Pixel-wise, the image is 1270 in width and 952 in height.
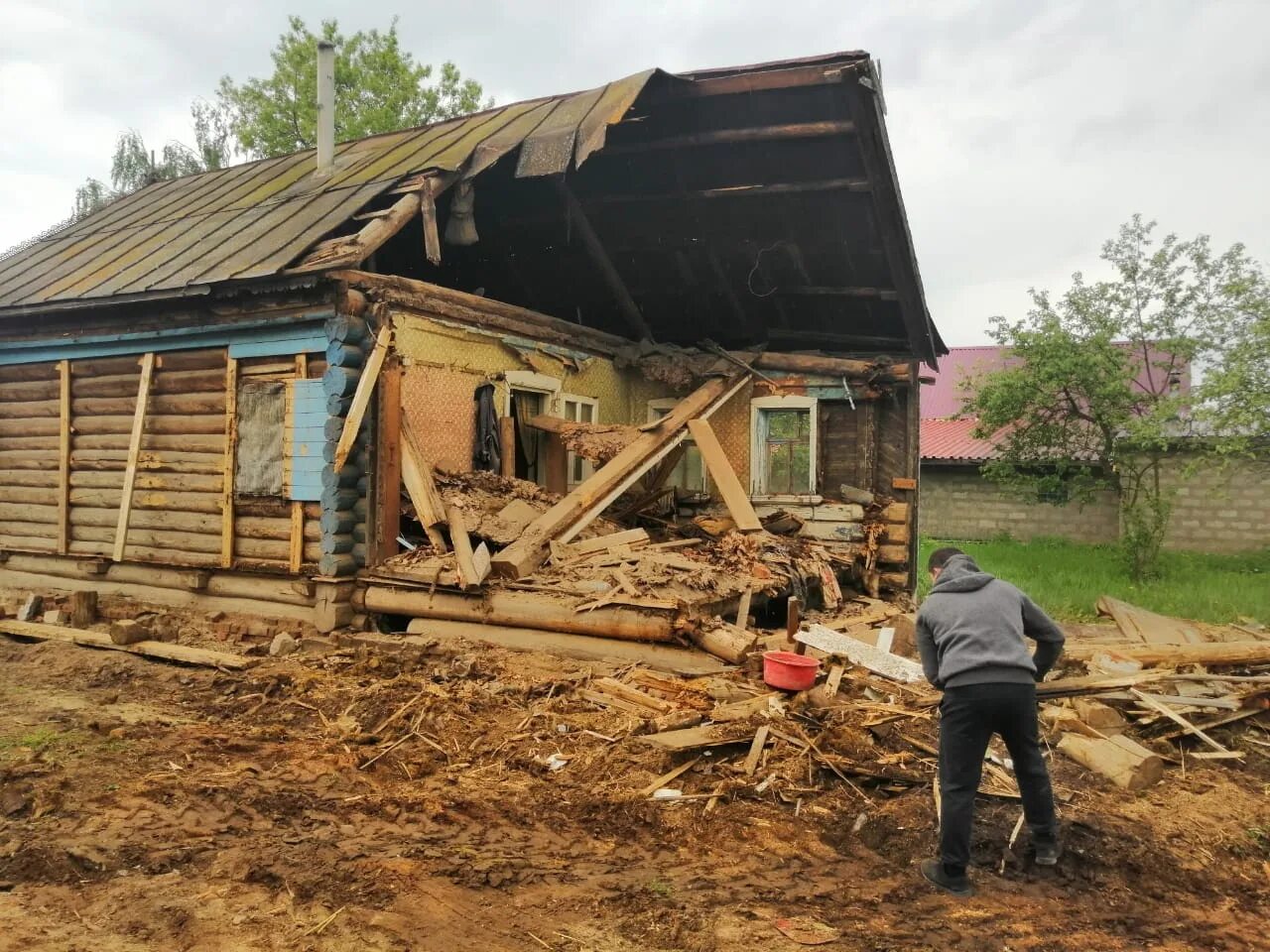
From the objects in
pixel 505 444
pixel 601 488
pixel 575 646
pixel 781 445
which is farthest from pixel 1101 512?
pixel 575 646

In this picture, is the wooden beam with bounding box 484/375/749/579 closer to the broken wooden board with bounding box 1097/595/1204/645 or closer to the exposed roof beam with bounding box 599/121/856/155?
the exposed roof beam with bounding box 599/121/856/155

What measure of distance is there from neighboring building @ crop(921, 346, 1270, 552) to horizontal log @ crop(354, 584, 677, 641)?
1330 centimetres

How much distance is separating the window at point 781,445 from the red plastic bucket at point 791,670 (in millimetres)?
6976

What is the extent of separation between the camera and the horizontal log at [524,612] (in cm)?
773

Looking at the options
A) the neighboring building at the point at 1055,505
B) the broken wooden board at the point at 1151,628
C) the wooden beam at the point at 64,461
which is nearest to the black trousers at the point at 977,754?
the broken wooden board at the point at 1151,628

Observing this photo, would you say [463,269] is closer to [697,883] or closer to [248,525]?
[248,525]

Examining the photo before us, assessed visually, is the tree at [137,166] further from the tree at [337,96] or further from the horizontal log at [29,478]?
the horizontal log at [29,478]

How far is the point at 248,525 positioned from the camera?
9.84 metres

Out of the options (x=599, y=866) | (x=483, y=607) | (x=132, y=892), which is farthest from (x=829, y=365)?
(x=132, y=892)

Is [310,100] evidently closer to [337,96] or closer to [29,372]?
[337,96]

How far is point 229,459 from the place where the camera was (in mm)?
9828

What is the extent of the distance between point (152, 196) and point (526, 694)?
12277 mm

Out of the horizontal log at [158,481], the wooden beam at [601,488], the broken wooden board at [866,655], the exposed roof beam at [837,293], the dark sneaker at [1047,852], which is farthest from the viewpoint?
the exposed roof beam at [837,293]

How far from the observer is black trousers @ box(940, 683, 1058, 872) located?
4.32 metres
